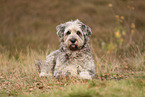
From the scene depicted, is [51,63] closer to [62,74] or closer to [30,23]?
[62,74]

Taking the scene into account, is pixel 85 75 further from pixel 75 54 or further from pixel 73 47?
pixel 73 47

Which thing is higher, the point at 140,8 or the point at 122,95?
the point at 140,8

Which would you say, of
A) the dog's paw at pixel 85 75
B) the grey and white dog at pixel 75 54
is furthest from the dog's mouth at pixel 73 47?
the dog's paw at pixel 85 75

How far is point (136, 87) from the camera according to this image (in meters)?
4.72

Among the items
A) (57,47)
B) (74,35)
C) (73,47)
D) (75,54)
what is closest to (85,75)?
(75,54)

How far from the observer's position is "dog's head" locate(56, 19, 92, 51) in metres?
5.66

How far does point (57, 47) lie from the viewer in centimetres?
991

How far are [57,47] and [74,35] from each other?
4.30 metres

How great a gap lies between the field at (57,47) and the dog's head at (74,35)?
847 millimetres

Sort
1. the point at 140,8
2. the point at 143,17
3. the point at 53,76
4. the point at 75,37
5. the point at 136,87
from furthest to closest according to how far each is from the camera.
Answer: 1. the point at 140,8
2. the point at 143,17
3. the point at 53,76
4. the point at 75,37
5. the point at 136,87

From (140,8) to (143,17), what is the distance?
5.29 metres

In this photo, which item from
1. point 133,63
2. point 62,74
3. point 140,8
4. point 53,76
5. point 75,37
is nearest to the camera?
point 75,37

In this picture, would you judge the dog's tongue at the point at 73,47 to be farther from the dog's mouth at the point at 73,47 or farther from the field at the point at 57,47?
the field at the point at 57,47

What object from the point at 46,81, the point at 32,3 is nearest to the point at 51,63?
the point at 46,81
